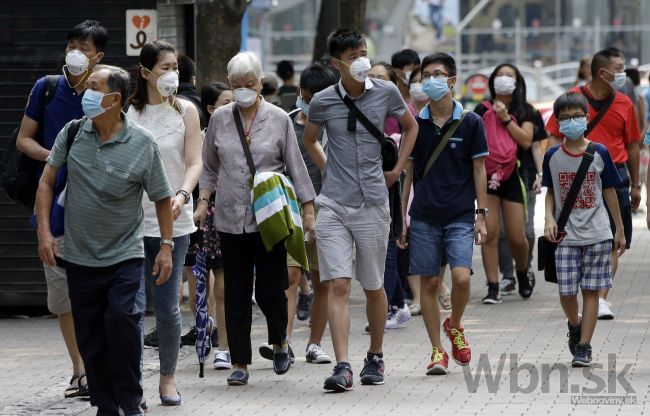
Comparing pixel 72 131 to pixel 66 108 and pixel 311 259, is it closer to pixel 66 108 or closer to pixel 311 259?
pixel 66 108

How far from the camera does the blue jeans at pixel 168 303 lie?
25.2 ft

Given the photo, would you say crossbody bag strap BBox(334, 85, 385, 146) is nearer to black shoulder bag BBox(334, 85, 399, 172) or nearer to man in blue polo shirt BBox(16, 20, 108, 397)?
black shoulder bag BBox(334, 85, 399, 172)

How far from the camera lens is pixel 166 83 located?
7.84 meters

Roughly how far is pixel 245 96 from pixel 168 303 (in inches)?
51.0

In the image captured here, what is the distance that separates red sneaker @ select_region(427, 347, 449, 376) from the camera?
8617 mm

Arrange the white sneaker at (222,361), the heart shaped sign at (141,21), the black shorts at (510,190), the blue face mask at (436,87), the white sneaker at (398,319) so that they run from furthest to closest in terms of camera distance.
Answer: the black shorts at (510,190) < the heart shaped sign at (141,21) < the white sneaker at (398,319) < the white sneaker at (222,361) < the blue face mask at (436,87)

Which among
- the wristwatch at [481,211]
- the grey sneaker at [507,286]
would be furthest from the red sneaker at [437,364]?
the grey sneaker at [507,286]

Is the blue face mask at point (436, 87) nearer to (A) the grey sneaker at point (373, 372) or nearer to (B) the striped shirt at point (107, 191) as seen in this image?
(A) the grey sneaker at point (373, 372)

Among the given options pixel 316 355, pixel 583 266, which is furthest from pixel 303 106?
pixel 583 266

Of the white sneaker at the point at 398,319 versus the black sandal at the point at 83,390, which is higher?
the black sandal at the point at 83,390

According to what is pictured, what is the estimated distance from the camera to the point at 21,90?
36.7 feet

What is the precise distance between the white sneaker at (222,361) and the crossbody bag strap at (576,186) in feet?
7.10

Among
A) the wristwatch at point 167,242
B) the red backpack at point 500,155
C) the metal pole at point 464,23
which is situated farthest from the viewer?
the metal pole at point 464,23

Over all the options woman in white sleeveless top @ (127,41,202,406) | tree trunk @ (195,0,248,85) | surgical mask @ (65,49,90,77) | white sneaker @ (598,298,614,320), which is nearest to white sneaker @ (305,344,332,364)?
woman in white sleeveless top @ (127,41,202,406)
